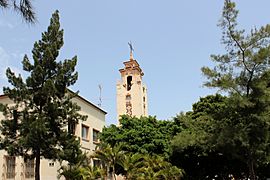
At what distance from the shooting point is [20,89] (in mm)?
20047

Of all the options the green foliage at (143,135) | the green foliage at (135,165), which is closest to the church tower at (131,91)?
Result: the green foliage at (143,135)

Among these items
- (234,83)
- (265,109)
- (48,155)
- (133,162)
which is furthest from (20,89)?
(265,109)

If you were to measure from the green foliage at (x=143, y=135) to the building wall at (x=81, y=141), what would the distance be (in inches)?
54.8

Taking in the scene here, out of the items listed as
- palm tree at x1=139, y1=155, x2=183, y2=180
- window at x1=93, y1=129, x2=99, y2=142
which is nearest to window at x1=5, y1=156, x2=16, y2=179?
window at x1=93, y1=129, x2=99, y2=142

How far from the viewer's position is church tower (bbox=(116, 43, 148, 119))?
49.9 m

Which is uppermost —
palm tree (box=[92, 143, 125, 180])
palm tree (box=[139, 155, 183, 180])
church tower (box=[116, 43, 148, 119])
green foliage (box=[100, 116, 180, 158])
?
church tower (box=[116, 43, 148, 119])

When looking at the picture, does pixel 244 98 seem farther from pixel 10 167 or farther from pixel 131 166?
pixel 10 167

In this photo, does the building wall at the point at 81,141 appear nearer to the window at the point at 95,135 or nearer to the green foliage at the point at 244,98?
the window at the point at 95,135

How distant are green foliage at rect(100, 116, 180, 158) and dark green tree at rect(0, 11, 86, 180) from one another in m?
8.62

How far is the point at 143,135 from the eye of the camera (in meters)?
28.7

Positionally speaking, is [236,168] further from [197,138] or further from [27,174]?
[27,174]

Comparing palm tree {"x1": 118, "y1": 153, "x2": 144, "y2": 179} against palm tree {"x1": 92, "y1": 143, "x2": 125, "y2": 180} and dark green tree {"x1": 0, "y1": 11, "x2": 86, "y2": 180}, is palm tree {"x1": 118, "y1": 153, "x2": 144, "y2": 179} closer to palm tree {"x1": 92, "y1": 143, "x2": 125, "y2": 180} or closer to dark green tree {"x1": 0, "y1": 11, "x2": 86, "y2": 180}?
palm tree {"x1": 92, "y1": 143, "x2": 125, "y2": 180}

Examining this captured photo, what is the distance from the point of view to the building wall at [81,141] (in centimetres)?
2541

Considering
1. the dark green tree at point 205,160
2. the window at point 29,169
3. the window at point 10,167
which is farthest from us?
the dark green tree at point 205,160
